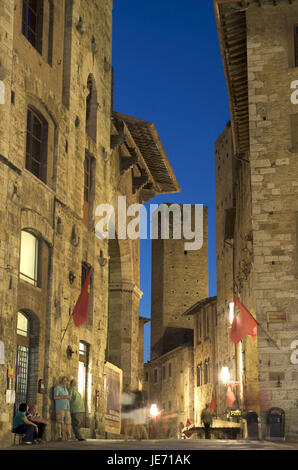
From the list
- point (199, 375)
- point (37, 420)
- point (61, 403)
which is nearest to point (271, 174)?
point (61, 403)

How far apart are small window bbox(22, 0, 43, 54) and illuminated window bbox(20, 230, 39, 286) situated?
16.0 feet

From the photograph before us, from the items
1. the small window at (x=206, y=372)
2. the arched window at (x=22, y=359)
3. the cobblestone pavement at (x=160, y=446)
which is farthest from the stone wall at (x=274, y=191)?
the small window at (x=206, y=372)

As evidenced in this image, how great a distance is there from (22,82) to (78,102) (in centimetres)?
393

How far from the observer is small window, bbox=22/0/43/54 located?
17.8 m

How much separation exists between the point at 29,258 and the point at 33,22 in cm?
598

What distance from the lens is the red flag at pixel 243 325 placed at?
1895 centimetres

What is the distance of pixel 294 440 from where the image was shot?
17.4 m

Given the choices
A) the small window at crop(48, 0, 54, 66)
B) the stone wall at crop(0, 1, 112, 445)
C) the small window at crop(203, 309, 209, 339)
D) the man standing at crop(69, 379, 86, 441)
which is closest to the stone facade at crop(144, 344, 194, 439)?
the small window at crop(203, 309, 209, 339)

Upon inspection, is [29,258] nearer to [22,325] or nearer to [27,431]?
[22,325]

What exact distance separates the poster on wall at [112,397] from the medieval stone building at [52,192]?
38 centimetres

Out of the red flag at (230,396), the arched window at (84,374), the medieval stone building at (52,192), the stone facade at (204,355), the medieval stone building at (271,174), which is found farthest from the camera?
the stone facade at (204,355)

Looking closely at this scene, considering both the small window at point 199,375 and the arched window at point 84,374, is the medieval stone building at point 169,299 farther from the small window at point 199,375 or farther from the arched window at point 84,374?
the arched window at point 84,374
